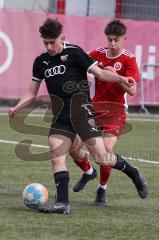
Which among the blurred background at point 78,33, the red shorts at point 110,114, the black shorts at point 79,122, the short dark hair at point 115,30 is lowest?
the blurred background at point 78,33

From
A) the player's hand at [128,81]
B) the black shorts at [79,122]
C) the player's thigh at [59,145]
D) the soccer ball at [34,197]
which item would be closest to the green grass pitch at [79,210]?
the soccer ball at [34,197]

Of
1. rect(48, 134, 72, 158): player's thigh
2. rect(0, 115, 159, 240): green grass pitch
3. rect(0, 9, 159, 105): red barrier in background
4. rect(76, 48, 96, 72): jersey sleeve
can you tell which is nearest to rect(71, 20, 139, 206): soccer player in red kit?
rect(0, 115, 159, 240): green grass pitch

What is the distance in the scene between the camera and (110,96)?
8.23 m

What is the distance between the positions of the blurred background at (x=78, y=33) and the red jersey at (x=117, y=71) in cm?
978

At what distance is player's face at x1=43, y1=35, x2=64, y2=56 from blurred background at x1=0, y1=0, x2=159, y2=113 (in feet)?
34.6

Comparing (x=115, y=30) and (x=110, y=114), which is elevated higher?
(x=115, y=30)

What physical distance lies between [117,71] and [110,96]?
280mm

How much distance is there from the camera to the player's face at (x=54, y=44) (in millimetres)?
7306

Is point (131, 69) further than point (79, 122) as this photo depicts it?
Yes

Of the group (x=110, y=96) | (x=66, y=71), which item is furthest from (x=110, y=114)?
(x=66, y=71)

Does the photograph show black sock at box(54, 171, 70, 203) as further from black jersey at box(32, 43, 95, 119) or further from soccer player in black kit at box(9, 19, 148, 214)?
black jersey at box(32, 43, 95, 119)

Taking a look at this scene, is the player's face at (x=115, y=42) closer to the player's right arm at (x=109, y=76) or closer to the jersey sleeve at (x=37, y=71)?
the player's right arm at (x=109, y=76)

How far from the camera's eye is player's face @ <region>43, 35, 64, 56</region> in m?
7.31

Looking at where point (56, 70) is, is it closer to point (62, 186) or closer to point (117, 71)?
point (117, 71)
